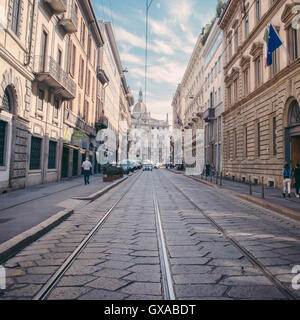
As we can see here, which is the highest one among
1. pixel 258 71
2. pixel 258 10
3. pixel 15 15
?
pixel 258 10

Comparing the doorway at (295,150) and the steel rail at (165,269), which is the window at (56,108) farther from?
the steel rail at (165,269)

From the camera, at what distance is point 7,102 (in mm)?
12133

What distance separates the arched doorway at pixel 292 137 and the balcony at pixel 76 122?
1437 cm

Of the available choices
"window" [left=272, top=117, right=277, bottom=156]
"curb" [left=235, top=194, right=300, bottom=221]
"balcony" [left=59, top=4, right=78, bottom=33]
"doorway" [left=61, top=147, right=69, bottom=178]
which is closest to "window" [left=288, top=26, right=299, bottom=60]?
"window" [left=272, top=117, right=277, bottom=156]

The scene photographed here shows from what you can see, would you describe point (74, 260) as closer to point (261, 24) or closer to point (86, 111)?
point (261, 24)

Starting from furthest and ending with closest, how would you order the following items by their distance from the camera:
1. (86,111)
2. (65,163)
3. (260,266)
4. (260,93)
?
(86,111), (65,163), (260,93), (260,266)

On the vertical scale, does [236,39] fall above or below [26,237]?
above

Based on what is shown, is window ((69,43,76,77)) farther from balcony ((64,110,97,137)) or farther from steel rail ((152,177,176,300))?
steel rail ((152,177,176,300))

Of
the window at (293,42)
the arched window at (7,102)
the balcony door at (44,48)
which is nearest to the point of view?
the arched window at (7,102)

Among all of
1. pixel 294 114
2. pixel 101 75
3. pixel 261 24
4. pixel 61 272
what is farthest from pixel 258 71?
pixel 61 272

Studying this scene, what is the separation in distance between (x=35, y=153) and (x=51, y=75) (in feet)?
14.2

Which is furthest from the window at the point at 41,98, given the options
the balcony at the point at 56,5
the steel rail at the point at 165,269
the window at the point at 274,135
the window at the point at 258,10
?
the window at the point at 258,10

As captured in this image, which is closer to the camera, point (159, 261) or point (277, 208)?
point (159, 261)

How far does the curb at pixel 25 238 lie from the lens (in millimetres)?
4027
